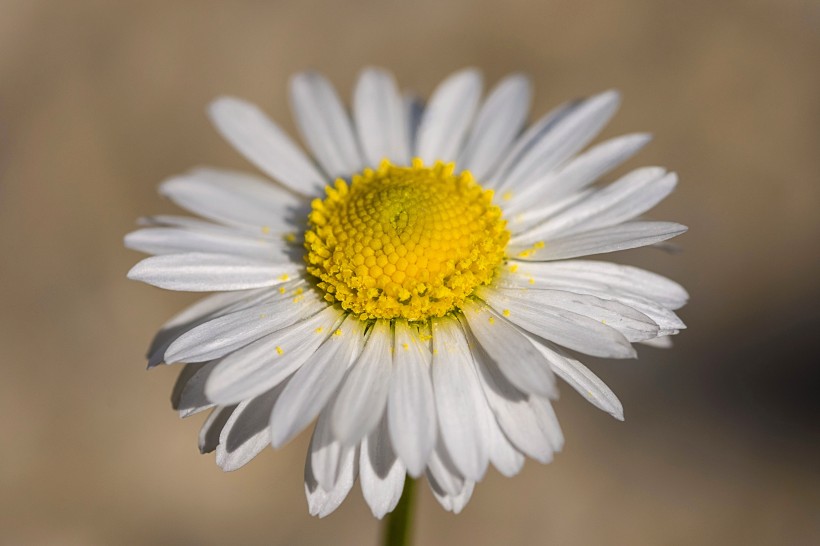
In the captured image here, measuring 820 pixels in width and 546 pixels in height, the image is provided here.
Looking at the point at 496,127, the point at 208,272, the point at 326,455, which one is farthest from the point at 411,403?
the point at 496,127

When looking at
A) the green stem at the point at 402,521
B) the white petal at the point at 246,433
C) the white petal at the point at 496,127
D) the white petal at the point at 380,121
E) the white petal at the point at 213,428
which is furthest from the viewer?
the white petal at the point at 380,121

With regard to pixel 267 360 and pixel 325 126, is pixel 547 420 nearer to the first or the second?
pixel 267 360

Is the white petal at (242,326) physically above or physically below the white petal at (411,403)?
above

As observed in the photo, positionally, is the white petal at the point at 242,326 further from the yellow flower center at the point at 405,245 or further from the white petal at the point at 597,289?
the white petal at the point at 597,289

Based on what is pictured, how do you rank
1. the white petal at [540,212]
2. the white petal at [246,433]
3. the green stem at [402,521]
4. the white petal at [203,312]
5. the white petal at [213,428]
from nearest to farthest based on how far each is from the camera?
the white petal at [246,433] < the white petal at [213,428] < the green stem at [402,521] < the white petal at [203,312] < the white petal at [540,212]

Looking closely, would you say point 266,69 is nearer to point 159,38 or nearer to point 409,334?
point 159,38

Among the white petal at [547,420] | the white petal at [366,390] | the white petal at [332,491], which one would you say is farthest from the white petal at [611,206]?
the white petal at [332,491]

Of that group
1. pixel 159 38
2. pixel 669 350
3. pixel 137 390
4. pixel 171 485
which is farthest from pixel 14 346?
pixel 669 350
